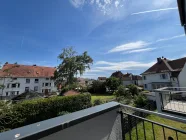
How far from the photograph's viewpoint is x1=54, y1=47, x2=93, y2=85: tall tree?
84.7 ft

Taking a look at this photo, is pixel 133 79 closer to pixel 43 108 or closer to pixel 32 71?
pixel 32 71

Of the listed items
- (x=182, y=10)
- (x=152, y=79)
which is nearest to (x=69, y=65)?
(x=152, y=79)

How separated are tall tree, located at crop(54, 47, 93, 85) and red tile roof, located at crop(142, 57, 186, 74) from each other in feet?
51.8

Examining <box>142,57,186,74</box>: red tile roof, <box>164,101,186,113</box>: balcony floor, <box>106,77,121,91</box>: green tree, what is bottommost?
<box>164,101,186,113</box>: balcony floor

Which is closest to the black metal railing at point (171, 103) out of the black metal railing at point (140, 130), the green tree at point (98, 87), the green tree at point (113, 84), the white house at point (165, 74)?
the black metal railing at point (140, 130)

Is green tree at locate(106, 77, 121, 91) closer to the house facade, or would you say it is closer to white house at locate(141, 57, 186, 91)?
white house at locate(141, 57, 186, 91)

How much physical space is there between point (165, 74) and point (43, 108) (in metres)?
21.5

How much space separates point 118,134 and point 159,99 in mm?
5598

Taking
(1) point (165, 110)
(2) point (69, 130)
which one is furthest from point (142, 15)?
(2) point (69, 130)

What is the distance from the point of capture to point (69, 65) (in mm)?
25516

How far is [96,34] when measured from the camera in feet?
39.2

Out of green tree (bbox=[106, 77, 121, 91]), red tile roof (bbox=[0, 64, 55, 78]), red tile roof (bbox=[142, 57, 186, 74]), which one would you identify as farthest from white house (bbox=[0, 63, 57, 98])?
red tile roof (bbox=[142, 57, 186, 74])

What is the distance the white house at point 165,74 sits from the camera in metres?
17.7

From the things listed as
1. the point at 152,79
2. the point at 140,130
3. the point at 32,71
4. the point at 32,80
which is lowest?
the point at 140,130
